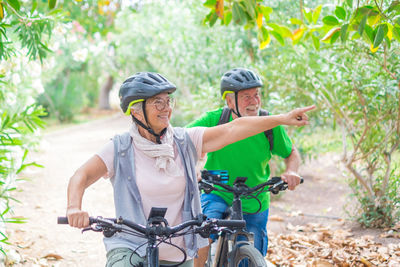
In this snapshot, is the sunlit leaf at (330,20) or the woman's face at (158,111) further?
the sunlit leaf at (330,20)

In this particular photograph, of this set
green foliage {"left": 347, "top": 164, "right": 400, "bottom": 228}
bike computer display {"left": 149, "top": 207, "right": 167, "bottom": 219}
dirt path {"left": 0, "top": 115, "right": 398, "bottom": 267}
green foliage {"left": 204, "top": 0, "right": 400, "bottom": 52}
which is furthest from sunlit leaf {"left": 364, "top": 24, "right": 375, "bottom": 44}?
dirt path {"left": 0, "top": 115, "right": 398, "bottom": 267}

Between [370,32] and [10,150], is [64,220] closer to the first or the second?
[370,32]

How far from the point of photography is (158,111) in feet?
10.4

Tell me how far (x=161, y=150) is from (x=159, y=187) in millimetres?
208

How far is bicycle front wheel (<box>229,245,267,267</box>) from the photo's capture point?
10.4ft

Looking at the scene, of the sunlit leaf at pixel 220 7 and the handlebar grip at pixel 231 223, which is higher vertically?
the sunlit leaf at pixel 220 7

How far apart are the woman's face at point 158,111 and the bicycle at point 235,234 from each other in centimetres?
77

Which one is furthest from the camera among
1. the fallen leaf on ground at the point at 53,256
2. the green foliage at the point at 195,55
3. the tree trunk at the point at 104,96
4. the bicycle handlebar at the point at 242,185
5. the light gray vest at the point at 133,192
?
the tree trunk at the point at 104,96

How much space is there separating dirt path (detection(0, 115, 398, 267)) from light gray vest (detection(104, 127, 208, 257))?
2.37 metres

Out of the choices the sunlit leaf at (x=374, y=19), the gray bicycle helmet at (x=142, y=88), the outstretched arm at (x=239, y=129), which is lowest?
the outstretched arm at (x=239, y=129)

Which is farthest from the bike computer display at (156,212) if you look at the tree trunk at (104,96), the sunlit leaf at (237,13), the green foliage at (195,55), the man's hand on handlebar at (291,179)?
the tree trunk at (104,96)

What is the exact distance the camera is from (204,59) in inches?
408

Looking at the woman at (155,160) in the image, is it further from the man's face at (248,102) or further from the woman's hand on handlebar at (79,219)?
the man's face at (248,102)

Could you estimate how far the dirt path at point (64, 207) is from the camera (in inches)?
250
